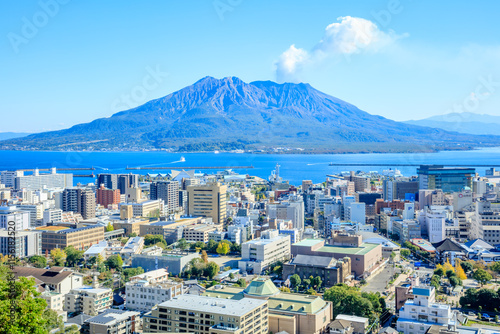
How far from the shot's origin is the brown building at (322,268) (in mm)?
11789

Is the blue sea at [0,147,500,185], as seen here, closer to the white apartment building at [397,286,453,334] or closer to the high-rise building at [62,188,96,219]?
the high-rise building at [62,188,96,219]

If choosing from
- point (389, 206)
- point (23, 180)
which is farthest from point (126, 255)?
point (23, 180)

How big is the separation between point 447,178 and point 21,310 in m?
24.6

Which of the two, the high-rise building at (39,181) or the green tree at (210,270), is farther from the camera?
the high-rise building at (39,181)

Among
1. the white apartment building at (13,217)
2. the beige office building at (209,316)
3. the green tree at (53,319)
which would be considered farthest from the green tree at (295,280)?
the white apartment building at (13,217)

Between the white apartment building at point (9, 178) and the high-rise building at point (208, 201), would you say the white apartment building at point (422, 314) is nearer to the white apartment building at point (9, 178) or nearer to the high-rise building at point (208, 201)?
the high-rise building at point (208, 201)

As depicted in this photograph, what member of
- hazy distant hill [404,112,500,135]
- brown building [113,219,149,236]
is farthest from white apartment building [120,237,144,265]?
hazy distant hill [404,112,500,135]

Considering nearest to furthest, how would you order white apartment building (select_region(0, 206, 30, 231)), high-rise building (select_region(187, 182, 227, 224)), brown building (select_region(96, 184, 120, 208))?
white apartment building (select_region(0, 206, 30, 231)) → high-rise building (select_region(187, 182, 227, 224)) → brown building (select_region(96, 184, 120, 208))

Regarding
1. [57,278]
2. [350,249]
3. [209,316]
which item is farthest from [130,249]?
[209,316]

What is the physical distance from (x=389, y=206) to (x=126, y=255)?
11410mm

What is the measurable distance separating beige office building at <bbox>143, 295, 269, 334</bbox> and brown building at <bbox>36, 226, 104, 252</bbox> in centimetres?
772

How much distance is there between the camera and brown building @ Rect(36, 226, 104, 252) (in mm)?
15117

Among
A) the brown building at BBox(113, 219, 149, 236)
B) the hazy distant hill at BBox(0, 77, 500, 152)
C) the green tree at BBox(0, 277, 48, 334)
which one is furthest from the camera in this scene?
the hazy distant hill at BBox(0, 77, 500, 152)

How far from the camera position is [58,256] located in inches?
540
